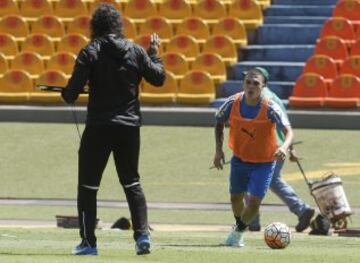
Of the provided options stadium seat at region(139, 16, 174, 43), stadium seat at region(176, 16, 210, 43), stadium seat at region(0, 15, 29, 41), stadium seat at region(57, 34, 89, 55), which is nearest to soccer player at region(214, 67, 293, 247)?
stadium seat at region(176, 16, 210, 43)

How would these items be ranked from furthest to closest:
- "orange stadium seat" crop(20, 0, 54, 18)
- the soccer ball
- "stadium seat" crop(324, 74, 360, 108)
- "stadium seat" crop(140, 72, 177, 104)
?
"orange stadium seat" crop(20, 0, 54, 18)
"stadium seat" crop(140, 72, 177, 104)
"stadium seat" crop(324, 74, 360, 108)
the soccer ball

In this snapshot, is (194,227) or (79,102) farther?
(79,102)

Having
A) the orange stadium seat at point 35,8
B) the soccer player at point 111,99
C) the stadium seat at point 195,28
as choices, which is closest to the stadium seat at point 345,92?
the stadium seat at point 195,28

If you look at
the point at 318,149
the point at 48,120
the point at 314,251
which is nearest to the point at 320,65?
the point at 318,149

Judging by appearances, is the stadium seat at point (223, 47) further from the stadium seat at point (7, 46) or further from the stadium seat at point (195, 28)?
the stadium seat at point (7, 46)

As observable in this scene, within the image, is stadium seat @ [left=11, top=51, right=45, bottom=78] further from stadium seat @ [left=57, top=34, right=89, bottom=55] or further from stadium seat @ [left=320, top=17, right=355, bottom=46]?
stadium seat @ [left=320, top=17, right=355, bottom=46]

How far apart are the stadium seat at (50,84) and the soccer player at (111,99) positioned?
13.4 meters

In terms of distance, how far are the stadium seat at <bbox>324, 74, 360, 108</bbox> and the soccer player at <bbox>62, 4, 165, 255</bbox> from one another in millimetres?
11842

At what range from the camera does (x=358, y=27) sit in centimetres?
2327

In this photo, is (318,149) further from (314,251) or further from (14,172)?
(314,251)

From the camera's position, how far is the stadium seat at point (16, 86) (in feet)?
76.7

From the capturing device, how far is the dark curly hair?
32.0ft

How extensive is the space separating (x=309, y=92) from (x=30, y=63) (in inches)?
210

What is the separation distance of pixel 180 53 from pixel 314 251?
1344cm
